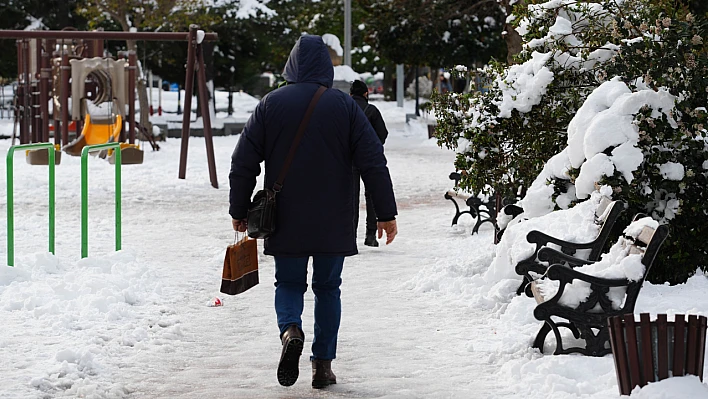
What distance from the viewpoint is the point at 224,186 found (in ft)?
56.6

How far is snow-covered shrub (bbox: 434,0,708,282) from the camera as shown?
7.20m

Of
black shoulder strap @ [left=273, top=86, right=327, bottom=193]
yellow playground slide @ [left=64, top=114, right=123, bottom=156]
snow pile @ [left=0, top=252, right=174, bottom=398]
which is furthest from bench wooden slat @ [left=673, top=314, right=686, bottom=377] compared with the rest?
yellow playground slide @ [left=64, top=114, right=123, bottom=156]

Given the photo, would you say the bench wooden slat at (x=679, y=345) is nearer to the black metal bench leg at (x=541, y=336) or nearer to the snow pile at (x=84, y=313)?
the black metal bench leg at (x=541, y=336)

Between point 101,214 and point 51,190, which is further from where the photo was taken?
point 101,214

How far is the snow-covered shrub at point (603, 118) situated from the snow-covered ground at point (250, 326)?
2.06ft

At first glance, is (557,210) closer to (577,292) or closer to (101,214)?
(577,292)

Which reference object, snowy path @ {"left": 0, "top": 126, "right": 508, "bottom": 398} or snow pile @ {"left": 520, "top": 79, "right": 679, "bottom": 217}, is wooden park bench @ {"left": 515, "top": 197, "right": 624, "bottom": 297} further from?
snowy path @ {"left": 0, "top": 126, "right": 508, "bottom": 398}

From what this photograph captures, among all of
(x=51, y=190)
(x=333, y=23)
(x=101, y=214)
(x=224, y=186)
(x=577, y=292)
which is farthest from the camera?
(x=333, y=23)

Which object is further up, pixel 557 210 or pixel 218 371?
pixel 557 210

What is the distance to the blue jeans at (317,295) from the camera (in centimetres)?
554

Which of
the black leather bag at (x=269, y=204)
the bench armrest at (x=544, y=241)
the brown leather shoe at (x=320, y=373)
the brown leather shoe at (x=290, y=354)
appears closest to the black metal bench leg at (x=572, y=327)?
the bench armrest at (x=544, y=241)

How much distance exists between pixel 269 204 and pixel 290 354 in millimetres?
720

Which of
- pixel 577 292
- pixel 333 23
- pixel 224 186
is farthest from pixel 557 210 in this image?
pixel 333 23

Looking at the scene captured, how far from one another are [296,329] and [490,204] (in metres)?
6.57
